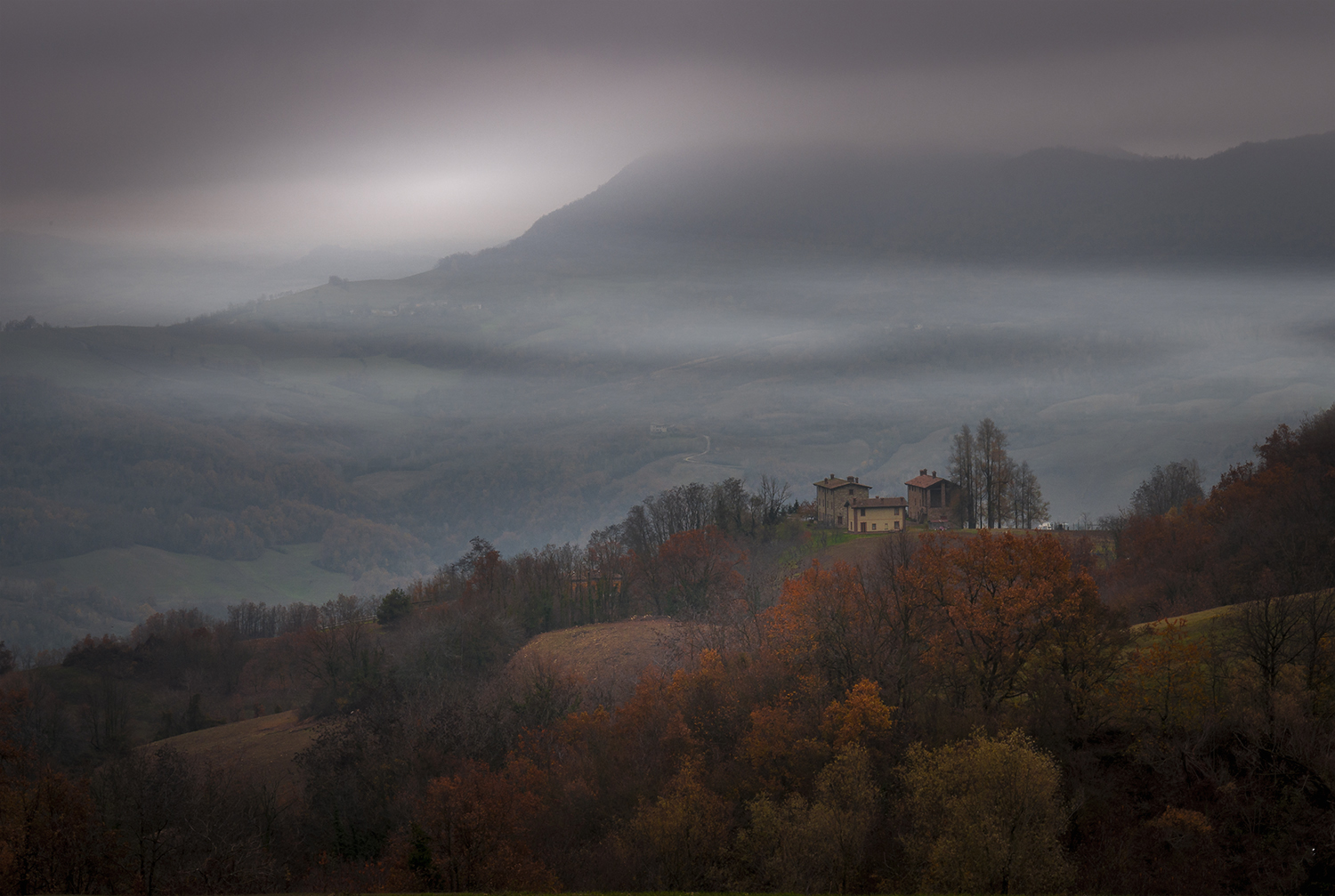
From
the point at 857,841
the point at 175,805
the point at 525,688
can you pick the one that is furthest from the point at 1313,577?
the point at 175,805

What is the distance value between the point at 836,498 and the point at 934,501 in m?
13.5

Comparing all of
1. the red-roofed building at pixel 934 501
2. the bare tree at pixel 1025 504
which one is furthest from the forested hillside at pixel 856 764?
the red-roofed building at pixel 934 501

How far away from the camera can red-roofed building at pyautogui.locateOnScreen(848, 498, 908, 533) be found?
416ft

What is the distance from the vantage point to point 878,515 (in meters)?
128

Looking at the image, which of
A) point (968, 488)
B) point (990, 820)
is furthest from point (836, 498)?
point (990, 820)

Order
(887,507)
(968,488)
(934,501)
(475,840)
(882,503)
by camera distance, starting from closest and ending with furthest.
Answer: (475,840) < (968,488) < (887,507) < (882,503) < (934,501)

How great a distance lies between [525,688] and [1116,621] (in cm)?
4125

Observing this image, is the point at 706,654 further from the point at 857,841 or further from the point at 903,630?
the point at 857,841

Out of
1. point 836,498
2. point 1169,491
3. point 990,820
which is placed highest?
point 836,498

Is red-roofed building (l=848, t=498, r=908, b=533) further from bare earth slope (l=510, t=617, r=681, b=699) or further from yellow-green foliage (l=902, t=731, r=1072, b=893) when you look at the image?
yellow-green foliage (l=902, t=731, r=1072, b=893)

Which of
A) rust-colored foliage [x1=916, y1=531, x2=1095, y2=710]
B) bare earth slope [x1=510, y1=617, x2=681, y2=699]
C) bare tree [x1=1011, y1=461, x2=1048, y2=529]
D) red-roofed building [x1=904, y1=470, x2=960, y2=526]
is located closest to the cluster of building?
red-roofed building [x1=904, y1=470, x2=960, y2=526]

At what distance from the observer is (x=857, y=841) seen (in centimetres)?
4162

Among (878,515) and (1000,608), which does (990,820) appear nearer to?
(1000,608)

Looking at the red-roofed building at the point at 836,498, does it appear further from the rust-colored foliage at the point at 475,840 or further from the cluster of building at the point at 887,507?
the rust-colored foliage at the point at 475,840
